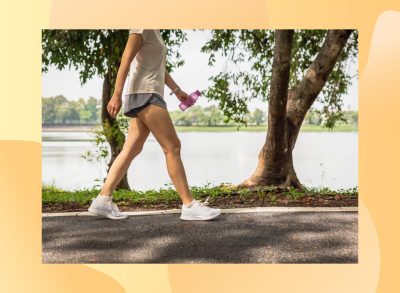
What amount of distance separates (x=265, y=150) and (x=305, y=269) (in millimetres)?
1201

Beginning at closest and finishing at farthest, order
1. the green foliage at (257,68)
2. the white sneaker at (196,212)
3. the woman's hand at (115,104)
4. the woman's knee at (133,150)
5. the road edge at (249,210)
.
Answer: the woman's hand at (115,104), the woman's knee at (133,150), the white sneaker at (196,212), the road edge at (249,210), the green foliage at (257,68)

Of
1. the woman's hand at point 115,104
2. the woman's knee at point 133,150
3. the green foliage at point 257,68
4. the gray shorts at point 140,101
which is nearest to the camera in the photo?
the woman's hand at point 115,104

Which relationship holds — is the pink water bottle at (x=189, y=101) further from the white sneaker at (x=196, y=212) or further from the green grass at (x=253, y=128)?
the white sneaker at (x=196, y=212)

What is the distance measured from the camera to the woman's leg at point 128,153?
16.3ft

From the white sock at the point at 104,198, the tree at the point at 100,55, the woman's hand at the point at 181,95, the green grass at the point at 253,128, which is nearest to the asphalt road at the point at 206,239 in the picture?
the white sock at the point at 104,198

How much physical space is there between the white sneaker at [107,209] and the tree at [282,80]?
41.5 inches

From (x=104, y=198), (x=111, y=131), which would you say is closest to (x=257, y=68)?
(x=111, y=131)

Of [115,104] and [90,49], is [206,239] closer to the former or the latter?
[115,104]

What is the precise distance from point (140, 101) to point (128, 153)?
420 millimetres

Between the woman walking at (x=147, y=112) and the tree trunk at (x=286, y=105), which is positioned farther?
the tree trunk at (x=286, y=105)
